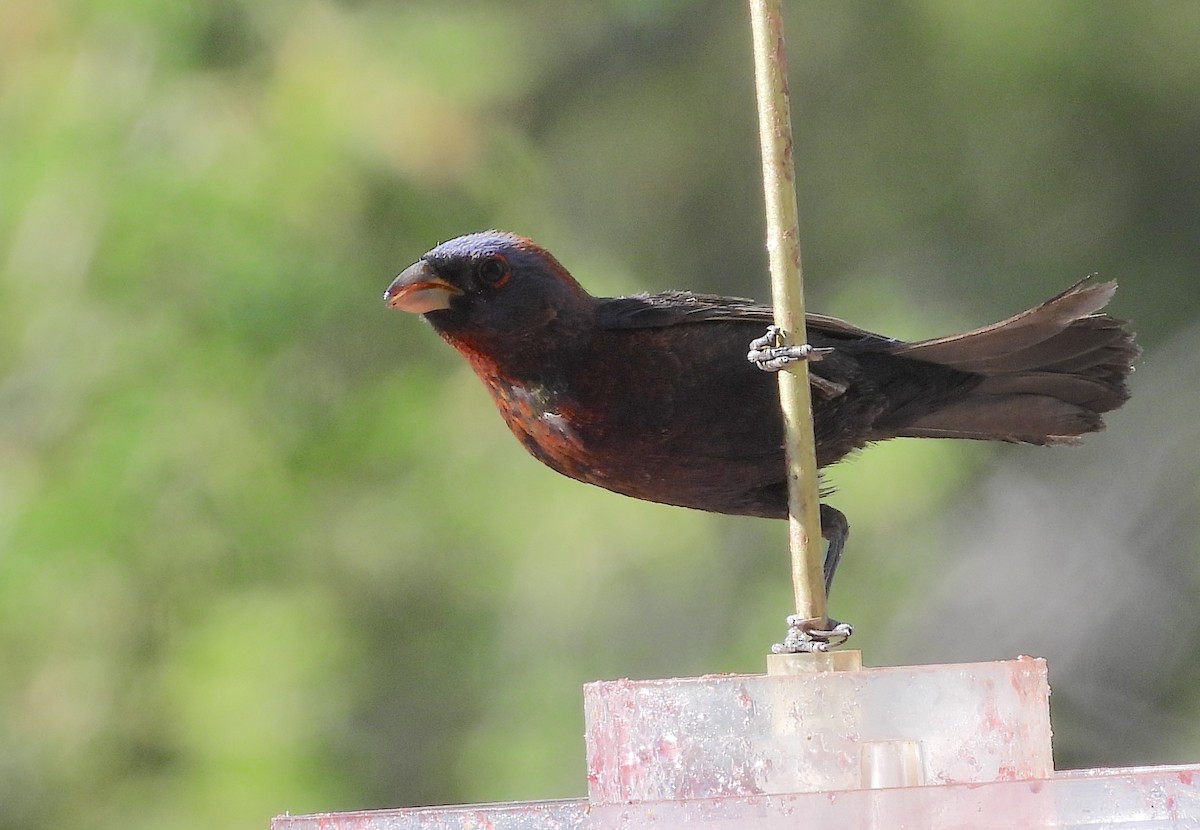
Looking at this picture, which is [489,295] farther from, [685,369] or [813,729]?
[813,729]

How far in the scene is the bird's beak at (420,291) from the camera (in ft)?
4.87

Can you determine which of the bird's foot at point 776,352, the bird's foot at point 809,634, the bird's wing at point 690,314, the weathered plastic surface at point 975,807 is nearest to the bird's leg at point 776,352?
the bird's foot at point 776,352

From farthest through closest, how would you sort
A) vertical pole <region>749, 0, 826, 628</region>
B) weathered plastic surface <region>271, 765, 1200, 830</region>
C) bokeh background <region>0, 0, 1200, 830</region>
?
bokeh background <region>0, 0, 1200, 830</region>
vertical pole <region>749, 0, 826, 628</region>
weathered plastic surface <region>271, 765, 1200, 830</region>

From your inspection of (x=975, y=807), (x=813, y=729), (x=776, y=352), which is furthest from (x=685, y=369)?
(x=975, y=807)

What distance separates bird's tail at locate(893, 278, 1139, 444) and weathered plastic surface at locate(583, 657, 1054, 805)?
16.9 inches

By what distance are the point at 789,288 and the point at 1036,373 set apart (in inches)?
16.6

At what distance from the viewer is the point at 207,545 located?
158 inches

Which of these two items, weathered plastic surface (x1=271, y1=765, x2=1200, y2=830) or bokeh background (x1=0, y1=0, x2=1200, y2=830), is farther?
bokeh background (x1=0, y1=0, x2=1200, y2=830)

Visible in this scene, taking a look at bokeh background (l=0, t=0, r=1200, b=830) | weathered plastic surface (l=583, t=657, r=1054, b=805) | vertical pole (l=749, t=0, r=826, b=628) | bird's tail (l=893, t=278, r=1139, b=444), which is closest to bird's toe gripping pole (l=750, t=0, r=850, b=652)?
vertical pole (l=749, t=0, r=826, b=628)

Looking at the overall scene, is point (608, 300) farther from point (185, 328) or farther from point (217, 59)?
point (217, 59)

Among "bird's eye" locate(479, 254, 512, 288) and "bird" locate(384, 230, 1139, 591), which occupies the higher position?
"bird's eye" locate(479, 254, 512, 288)

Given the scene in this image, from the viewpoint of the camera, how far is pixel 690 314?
1.60 meters

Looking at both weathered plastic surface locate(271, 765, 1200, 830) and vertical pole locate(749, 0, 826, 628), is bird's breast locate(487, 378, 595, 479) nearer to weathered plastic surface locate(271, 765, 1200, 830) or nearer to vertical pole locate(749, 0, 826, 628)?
vertical pole locate(749, 0, 826, 628)

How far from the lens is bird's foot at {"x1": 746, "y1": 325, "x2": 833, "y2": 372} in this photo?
138 centimetres
